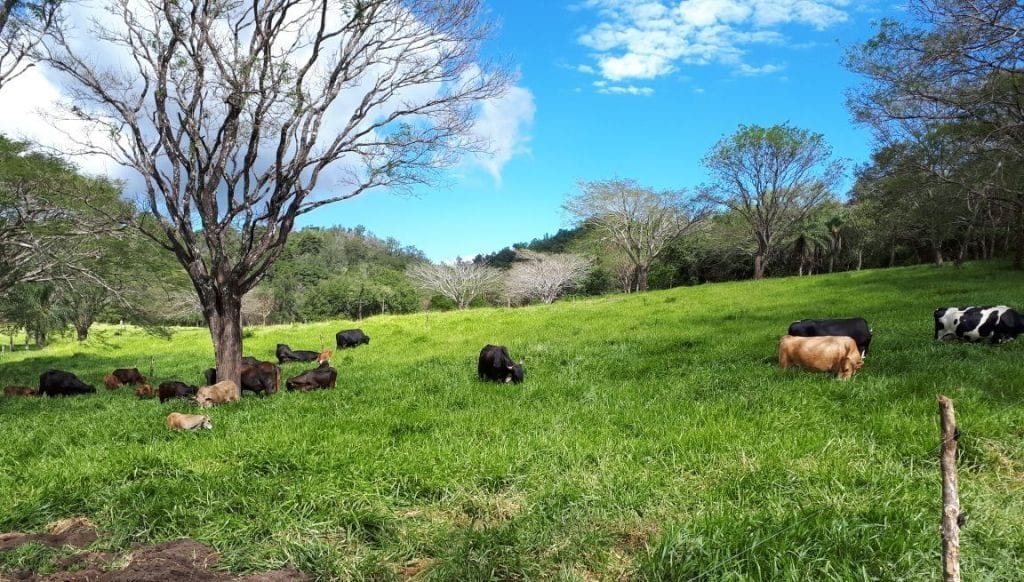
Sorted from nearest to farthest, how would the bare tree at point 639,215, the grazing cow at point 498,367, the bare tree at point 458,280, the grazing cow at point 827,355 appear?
the grazing cow at point 827,355 → the grazing cow at point 498,367 → the bare tree at point 639,215 → the bare tree at point 458,280

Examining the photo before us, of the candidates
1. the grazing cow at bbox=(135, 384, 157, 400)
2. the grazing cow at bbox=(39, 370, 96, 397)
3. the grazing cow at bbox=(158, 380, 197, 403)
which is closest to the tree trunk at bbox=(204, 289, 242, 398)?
the grazing cow at bbox=(158, 380, 197, 403)

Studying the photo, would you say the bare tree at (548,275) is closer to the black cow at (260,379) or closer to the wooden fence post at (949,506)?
the black cow at (260,379)

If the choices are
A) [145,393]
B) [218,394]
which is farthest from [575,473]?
[145,393]

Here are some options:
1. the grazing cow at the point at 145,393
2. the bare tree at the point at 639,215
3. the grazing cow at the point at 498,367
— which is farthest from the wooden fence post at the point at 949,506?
the bare tree at the point at 639,215

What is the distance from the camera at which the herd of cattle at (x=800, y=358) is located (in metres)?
8.83

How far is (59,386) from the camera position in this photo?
14078 millimetres

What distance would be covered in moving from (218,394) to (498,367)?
5.15 meters

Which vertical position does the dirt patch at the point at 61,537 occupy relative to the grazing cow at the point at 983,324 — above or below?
Answer: below

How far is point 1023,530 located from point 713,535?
77.2 inches

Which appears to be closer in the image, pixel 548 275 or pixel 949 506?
pixel 949 506

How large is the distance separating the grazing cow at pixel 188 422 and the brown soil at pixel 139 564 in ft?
11.9

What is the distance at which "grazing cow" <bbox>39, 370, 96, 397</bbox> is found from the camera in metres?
14.0

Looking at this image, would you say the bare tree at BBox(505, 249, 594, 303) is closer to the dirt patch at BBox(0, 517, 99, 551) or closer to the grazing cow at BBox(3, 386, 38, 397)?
the grazing cow at BBox(3, 386, 38, 397)

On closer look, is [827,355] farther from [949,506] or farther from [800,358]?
[949,506]
